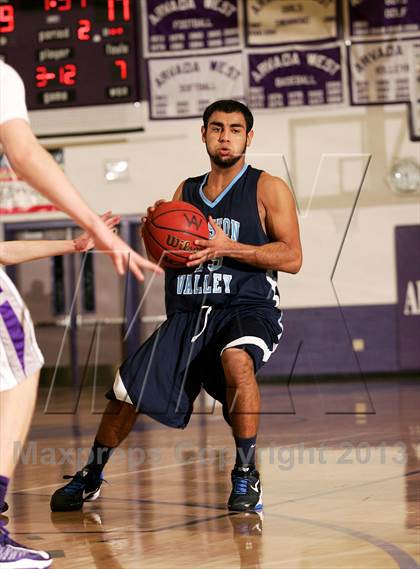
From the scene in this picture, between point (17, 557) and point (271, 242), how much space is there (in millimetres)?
1841

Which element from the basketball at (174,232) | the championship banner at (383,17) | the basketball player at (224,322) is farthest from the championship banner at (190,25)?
the basketball at (174,232)

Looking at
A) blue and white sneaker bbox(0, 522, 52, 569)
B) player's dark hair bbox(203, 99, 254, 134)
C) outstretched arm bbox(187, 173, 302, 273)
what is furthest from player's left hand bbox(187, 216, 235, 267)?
blue and white sneaker bbox(0, 522, 52, 569)

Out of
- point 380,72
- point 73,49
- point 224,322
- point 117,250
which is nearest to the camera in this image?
point 117,250

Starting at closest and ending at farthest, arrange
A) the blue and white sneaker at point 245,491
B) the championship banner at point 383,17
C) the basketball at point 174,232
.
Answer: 1. the blue and white sneaker at point 245,491
2. the basketball at point 174,232
3. the championship banner at point 383,17

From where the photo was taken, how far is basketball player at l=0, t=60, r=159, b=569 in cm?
251

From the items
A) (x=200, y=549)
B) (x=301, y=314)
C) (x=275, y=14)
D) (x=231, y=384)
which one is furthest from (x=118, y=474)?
(x=275, y=14)

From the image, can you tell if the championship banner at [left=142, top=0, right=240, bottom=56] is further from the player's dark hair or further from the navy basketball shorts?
the navy basketball shorts

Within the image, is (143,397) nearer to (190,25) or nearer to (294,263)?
(294,263)

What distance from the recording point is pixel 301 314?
1125 cm

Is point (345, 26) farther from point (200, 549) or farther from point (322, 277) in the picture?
point (200, 549)

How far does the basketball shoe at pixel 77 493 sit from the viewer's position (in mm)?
4230

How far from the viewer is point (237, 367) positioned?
4.08 m

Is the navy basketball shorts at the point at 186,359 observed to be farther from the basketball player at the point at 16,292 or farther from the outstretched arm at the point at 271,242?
the basketball player at the point at 16,292

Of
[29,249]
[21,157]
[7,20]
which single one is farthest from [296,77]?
[21,157]
